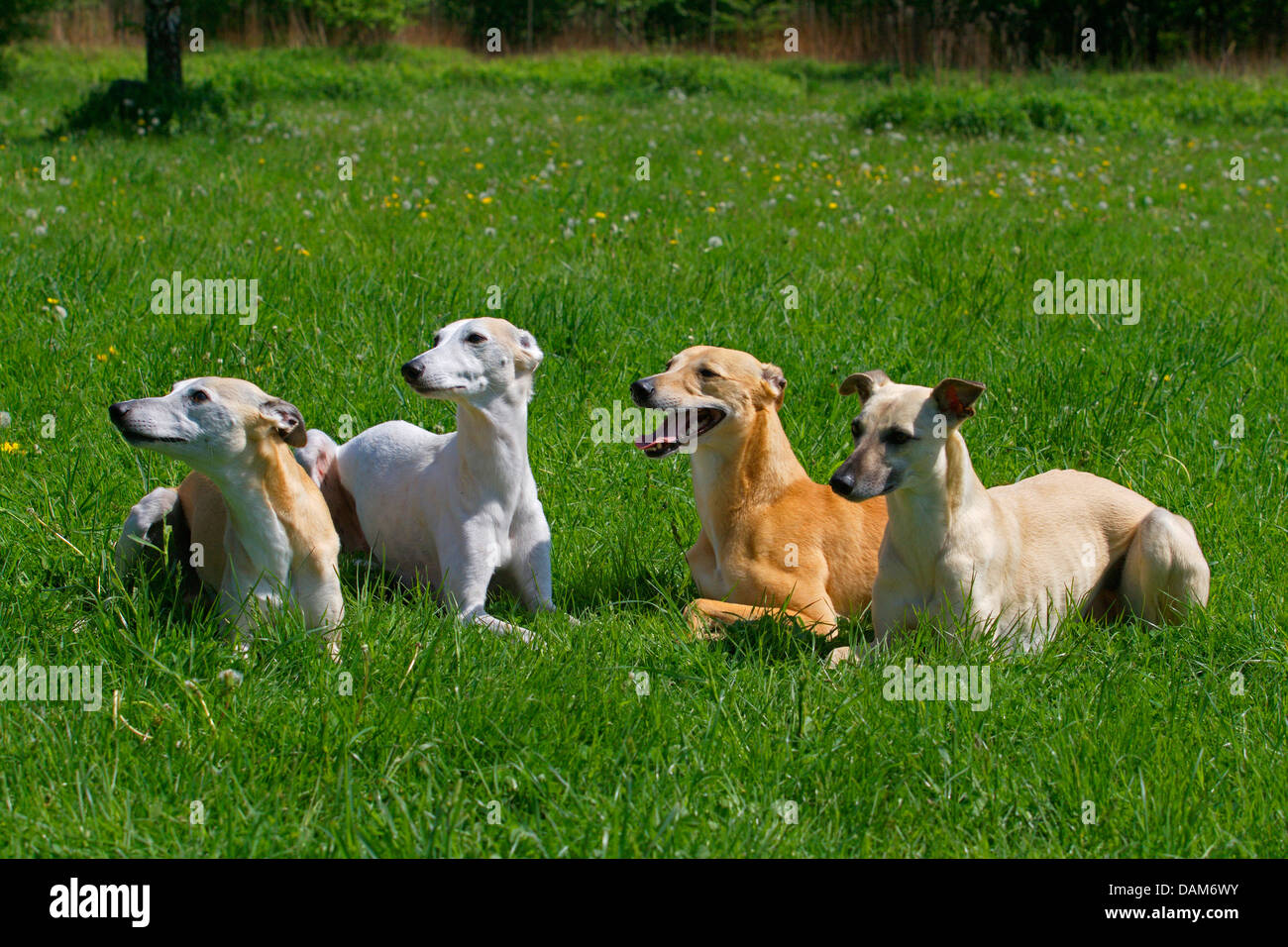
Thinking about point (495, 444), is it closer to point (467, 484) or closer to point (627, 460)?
point (467, 484)

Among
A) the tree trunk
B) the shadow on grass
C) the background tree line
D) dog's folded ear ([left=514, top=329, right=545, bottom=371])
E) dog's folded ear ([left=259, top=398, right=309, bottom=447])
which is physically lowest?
dog's folded ear ([left=259, top=398, right=309, bottom=447])

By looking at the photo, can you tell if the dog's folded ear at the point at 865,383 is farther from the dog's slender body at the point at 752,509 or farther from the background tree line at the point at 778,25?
the background tree line at the point at 778,25

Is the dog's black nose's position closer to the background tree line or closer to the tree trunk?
the tree trunk

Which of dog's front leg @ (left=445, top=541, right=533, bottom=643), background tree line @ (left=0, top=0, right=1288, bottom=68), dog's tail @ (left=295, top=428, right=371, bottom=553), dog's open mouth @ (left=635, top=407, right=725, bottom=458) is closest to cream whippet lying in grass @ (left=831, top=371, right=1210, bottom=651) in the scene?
dog's open mouth @ (left=635, top=407, right=725, bottom=458)

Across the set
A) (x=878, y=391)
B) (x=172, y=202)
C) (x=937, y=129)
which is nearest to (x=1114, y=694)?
(x=878, y=391)

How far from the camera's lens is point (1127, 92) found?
62.7 ft

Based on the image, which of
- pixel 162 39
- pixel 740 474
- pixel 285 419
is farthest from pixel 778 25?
pixel 285 419

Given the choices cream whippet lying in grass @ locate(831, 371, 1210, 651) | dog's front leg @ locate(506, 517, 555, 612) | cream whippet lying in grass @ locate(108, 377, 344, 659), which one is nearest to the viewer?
cream whippet lying in grass @ locate(108, 377, 344, 659)

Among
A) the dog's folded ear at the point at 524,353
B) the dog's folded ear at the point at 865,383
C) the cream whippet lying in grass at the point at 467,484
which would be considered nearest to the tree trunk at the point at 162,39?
the cream whippet lying in grass at the point at 467,484

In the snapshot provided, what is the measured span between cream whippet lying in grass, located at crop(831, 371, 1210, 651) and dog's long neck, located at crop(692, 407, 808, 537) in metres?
0.46

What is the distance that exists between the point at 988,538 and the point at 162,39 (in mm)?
12515

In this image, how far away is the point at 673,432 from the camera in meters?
4.52

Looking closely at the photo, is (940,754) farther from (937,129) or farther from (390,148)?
(937,129)

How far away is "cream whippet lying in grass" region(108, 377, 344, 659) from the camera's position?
3.74 meters
